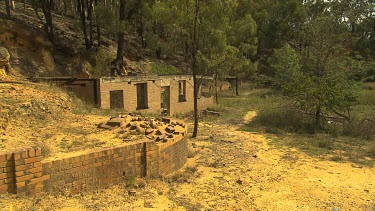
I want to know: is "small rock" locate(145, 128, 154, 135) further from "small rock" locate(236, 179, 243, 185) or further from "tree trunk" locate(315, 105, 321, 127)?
"tree trunk" locate(315, 105, 321, 127)

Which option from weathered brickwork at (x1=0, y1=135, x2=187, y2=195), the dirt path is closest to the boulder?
weathered brickwork at (x1=0, y1=135, x2=187, y2=195)

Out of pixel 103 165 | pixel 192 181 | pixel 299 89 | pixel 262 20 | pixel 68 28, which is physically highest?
pixel 262 20

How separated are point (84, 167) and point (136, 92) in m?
9.52

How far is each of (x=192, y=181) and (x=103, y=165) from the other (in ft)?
7.70

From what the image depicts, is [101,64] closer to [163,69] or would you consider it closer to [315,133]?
[163,69]

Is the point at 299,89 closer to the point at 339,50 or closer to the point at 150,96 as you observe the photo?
the point at 339,50

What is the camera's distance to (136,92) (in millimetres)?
14859

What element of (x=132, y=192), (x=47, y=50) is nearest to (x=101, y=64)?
(x=47, y=50)

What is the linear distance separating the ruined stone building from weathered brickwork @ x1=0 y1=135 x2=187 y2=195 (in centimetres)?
677

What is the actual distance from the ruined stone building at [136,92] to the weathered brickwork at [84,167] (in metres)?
6.77

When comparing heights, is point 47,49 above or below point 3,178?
above

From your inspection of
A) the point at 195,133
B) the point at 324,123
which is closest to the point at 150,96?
the point at 195,133

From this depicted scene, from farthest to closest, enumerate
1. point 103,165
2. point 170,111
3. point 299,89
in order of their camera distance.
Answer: point 170,111
point 299,89
point 103,165

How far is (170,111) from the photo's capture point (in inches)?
671
